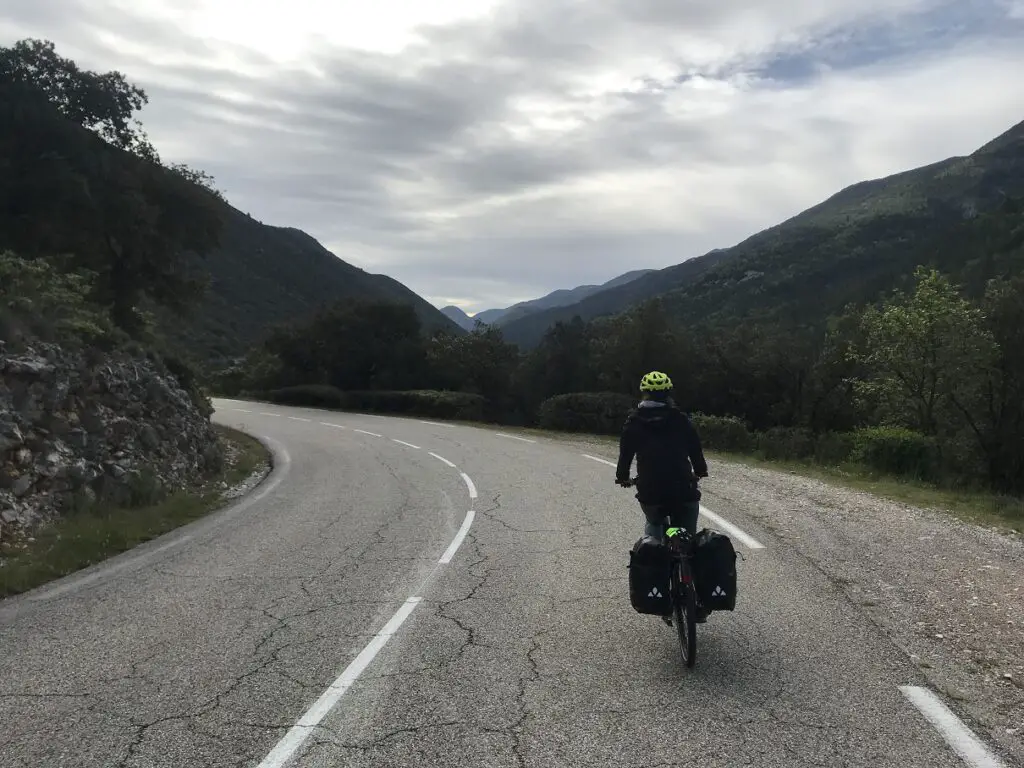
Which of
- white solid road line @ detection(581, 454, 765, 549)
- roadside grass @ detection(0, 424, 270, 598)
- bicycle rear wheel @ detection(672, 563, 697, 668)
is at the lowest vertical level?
roadside grass @ detection(0, 424, 270, 598)

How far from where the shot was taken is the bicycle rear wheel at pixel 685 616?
4.86 metres

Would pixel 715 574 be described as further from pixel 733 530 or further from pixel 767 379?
pixel 767 379

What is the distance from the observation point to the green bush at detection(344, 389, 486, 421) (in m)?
37.9

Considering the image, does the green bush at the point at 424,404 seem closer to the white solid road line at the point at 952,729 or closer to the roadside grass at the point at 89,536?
the roadside grass at the point at 89,536

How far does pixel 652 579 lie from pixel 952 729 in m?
1.87

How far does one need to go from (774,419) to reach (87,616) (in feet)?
135

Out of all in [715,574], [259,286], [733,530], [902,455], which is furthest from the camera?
[259,286]

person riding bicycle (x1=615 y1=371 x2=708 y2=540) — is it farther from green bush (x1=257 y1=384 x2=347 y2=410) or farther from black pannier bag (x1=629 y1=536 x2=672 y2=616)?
green bush (x1=257 y1=384 x2=347 y2=410)

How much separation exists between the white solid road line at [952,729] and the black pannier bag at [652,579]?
58.7 inches

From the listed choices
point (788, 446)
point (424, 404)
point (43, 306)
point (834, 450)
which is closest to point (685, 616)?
point (43, 306)

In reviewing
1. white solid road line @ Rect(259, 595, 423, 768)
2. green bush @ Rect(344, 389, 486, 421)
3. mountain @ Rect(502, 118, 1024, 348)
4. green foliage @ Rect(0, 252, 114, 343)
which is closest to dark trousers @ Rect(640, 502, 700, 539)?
white solid road line @ Rect(259, 595, 423, 768)

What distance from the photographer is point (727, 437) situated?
2186 cm

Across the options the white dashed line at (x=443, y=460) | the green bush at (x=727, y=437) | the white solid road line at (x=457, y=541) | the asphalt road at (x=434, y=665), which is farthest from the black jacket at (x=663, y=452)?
the green bush at (x=727, y=437)

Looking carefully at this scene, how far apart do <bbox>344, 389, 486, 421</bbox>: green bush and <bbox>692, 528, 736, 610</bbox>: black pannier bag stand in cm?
3229
